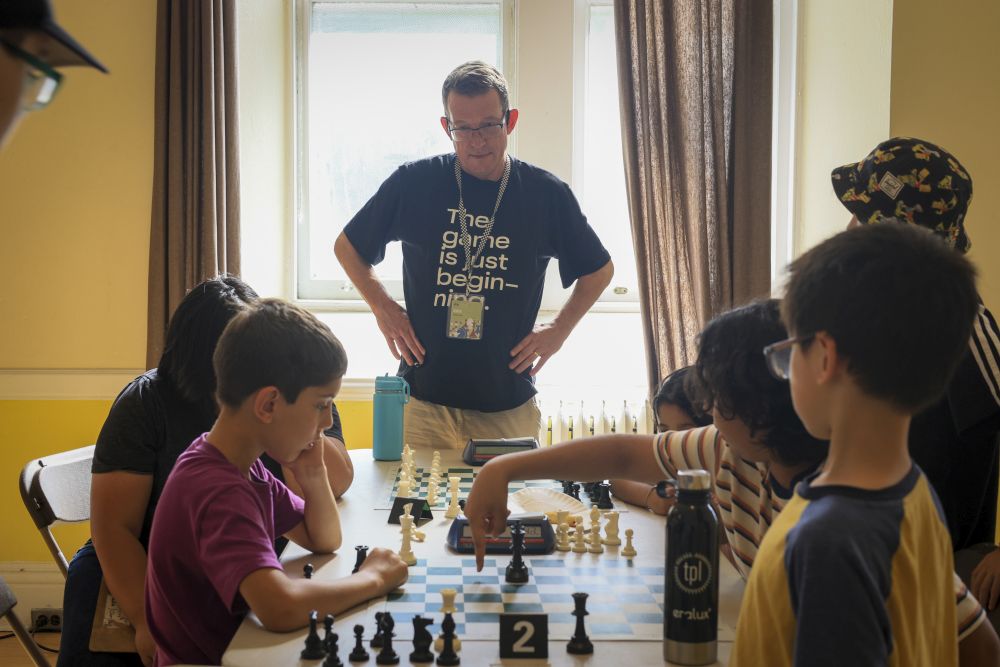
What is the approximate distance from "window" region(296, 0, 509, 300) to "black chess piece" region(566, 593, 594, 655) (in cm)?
309

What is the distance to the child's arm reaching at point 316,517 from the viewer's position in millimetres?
1768

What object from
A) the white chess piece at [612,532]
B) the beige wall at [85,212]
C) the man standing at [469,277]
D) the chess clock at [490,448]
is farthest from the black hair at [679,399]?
the beige wall at [85,212]

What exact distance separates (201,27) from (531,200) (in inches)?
63.7

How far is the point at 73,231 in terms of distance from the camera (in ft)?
12.9

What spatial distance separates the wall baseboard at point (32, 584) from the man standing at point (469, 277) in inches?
77.8

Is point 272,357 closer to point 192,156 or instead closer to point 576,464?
point 576,464

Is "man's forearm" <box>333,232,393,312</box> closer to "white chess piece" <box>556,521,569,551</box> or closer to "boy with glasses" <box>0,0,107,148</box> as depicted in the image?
"white chess piece" <box>556,521,569,551</box>

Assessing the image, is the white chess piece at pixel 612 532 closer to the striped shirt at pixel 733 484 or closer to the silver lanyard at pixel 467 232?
the striped shirt at pixel 733 484

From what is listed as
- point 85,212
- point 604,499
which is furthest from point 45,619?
point 604,499

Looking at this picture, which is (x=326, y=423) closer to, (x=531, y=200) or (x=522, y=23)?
(x=531, y=200)

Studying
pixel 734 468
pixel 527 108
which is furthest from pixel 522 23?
pixel 734 468

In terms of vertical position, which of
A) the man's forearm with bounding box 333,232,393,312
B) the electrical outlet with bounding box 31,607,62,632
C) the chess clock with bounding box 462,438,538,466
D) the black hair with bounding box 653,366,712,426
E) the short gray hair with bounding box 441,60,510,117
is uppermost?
the short gray hair with bounding box 441,60,510,117

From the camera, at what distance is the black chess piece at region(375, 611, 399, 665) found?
4.16 ft

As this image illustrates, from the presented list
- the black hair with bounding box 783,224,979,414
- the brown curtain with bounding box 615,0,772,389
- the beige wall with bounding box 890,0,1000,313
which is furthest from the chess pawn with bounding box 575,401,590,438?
the black hair with bounding box 783,224,979,414
